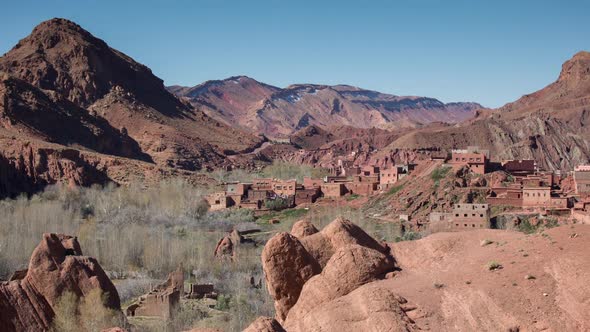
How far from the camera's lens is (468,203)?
4528cm

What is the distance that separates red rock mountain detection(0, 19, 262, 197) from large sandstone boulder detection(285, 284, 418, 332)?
5956 centimetres

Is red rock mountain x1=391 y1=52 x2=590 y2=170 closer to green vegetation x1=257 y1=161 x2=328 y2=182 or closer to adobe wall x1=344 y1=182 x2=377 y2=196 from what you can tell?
green vegetation x1=257 y1=161 x2=328 y2=182

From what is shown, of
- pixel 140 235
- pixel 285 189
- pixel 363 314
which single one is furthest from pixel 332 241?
pixel 285 189

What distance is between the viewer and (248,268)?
39875 mm

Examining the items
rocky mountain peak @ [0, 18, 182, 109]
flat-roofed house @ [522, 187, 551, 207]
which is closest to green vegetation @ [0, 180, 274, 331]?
flat-roofed house @ [522, 187, 551, 207]

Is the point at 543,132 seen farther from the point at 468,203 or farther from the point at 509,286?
the point at 509,286

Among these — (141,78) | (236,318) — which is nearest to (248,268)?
(236,318)

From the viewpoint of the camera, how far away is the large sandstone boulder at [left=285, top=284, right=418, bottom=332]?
1061 centimetres

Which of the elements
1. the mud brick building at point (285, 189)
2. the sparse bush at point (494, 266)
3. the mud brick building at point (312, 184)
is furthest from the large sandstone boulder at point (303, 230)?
the mud brick building at point (312, 184)

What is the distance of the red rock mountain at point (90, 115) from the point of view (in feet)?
259

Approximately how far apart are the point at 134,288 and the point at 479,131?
74.7m

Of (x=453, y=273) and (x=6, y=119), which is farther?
(x=6, y=119)

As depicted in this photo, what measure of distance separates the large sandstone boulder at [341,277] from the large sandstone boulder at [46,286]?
28.1 feet

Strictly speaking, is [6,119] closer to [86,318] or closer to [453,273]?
[86,318]
